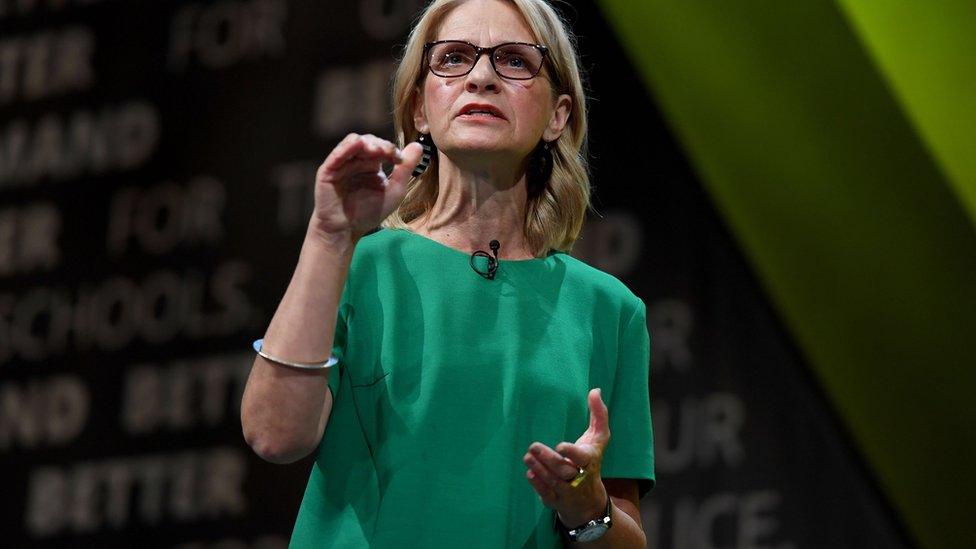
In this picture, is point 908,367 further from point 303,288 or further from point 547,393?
point 303,288

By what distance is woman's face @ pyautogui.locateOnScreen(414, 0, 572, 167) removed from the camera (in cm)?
158

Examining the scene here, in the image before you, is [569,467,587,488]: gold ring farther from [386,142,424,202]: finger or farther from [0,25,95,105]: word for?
[0,25,95,105]: word for

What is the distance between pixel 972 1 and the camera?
8.23 feet

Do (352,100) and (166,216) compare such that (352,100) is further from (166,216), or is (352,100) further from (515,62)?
(515,62)

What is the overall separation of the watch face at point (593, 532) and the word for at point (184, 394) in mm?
2064

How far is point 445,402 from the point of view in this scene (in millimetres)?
1461

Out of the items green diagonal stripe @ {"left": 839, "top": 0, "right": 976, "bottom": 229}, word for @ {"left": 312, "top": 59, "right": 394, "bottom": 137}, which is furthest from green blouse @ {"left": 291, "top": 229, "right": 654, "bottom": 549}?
word for @ {"left": 312, "top": 59, "right": 394, "bottom": 137}

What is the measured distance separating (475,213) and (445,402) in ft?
0.85

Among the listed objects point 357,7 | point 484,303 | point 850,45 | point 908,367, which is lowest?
point 908,367

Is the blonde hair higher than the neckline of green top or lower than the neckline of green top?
higher

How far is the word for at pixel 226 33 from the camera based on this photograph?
11.6 feet

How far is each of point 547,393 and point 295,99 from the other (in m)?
2.12

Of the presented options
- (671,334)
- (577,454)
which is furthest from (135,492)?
Answer: (577,454)

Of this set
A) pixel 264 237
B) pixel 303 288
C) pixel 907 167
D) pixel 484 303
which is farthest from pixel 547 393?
pixel 264 237
